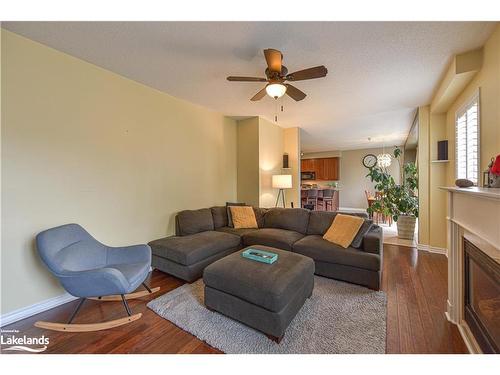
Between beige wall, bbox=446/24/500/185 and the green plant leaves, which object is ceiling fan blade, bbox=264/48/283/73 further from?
the green plant leaves

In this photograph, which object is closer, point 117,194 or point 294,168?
point 117,194

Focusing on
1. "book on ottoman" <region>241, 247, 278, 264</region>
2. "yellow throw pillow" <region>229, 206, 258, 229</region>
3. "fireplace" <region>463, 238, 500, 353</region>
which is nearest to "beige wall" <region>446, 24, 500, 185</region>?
"fireplace" <region>463, 238, 500, 353</region>

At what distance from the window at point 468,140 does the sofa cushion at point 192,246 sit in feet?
10.1

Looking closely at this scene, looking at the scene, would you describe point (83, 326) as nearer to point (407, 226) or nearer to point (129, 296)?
point (129, 296)

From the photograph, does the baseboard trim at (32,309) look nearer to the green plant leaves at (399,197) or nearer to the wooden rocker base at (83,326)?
the wooden rocker base at (83,326)

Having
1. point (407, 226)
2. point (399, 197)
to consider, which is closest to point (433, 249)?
point (407, 226)

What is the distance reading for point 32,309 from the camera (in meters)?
2.02

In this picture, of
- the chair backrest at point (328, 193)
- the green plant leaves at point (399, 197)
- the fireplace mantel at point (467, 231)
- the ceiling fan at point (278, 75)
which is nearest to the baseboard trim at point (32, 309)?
the ceiling fan at point (278, 75)
